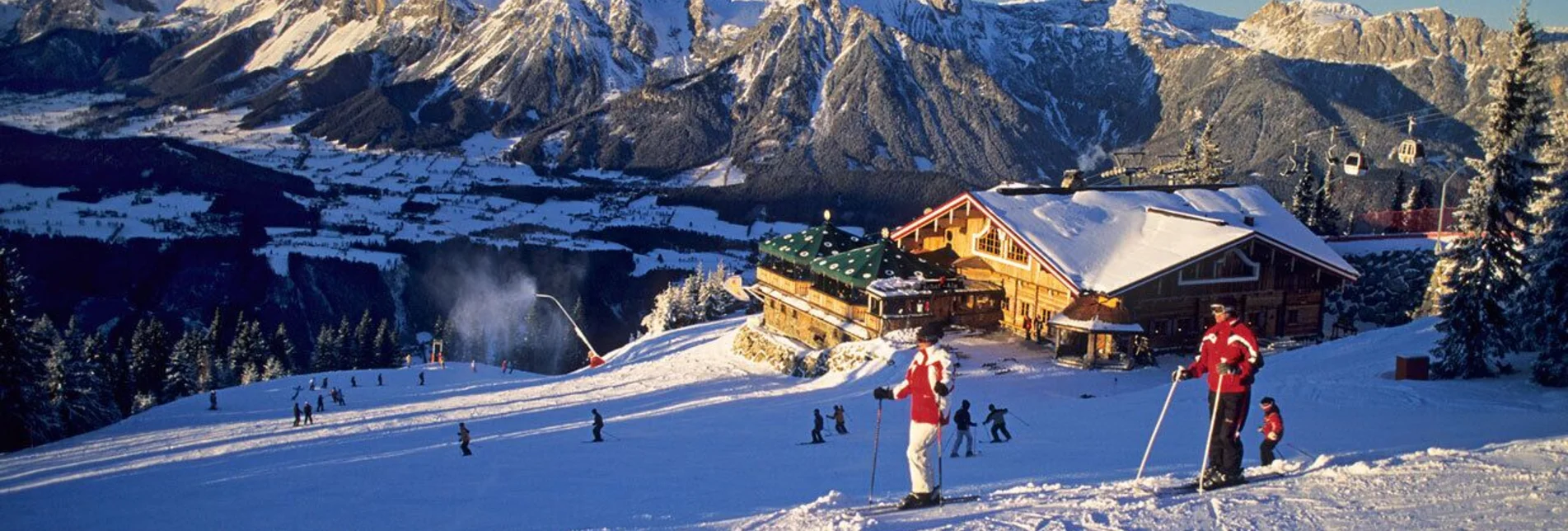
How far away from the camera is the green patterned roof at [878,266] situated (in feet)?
119

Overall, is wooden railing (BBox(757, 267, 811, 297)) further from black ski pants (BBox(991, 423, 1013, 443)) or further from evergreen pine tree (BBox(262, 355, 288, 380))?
evergreen pine tree (BBox(262, 355, 288, 380))

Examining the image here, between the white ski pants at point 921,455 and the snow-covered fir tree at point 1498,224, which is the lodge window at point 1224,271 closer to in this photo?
the snow-covered fir tree at point 1498,224

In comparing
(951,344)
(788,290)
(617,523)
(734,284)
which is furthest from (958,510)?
(734,284)

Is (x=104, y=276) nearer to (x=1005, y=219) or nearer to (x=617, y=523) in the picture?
(x=1005, y=219)

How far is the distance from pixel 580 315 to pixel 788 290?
58.5 meters

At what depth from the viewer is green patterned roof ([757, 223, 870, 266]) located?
135 feet

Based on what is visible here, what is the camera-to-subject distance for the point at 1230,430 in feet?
40.1

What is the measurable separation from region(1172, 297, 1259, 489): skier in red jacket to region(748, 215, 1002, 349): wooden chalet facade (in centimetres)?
2276

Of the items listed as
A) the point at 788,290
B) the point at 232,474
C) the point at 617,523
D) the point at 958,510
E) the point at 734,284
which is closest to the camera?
the point at 958,510

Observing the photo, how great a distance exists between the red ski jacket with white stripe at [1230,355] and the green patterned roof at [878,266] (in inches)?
927

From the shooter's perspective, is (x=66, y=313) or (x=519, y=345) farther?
(x=66, y=313)

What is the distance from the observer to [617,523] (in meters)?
14.5

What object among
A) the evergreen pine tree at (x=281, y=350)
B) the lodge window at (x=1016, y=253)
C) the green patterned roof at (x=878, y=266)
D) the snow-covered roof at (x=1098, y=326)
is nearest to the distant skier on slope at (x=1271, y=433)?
the snow-covered roof at (x=1098, y=326)

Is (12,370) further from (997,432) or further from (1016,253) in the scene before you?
(1016,253)
